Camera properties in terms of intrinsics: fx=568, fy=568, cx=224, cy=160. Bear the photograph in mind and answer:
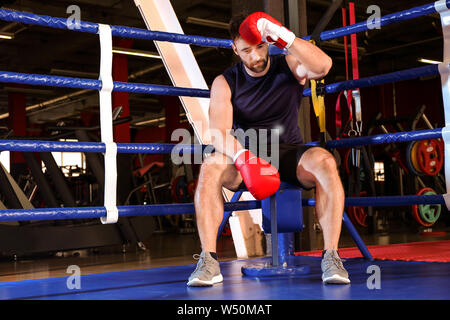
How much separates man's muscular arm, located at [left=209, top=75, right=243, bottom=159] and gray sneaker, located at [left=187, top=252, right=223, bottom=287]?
421mm

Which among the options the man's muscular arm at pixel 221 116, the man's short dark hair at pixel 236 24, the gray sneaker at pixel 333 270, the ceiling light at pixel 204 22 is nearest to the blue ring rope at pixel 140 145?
the man's muscular arm at pixel 221 116

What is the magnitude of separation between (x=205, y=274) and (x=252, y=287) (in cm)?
18

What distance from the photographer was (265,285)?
197cm

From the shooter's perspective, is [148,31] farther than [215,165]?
Yes

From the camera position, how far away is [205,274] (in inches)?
78.7

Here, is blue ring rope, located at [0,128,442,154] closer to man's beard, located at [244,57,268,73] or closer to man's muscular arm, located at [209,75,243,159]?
man's muscular arm, located at [209,75,243,159]

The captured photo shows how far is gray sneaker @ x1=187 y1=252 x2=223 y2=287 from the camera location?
1980mm

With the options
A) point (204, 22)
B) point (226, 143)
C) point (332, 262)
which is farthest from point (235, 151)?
point (204, 22)

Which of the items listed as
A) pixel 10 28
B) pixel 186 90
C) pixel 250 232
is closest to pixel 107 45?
pixel 186 90

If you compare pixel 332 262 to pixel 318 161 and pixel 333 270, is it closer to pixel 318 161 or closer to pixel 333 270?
pixel 333 270

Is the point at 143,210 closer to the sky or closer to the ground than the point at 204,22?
closer to the ground

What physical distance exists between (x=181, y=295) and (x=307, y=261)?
3.71 feet

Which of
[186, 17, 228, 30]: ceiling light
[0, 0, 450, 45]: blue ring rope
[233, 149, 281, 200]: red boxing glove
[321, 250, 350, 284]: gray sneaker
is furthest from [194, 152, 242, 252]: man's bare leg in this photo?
[186, 17, 228, 30]: ceiling light

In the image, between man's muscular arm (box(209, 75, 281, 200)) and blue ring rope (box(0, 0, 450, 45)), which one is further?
blue ring rope (box(0, 0, 450, 45))
